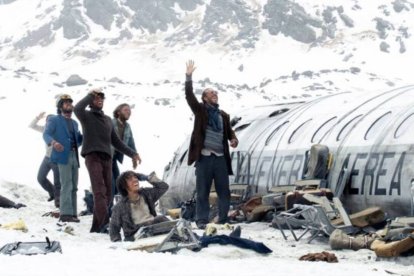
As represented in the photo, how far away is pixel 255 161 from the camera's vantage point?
12.1m

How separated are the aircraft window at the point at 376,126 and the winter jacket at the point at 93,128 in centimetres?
311

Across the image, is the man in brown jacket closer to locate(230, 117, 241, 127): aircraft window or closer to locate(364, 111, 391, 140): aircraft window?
locate(364, 111, 391, 140): aircraft window

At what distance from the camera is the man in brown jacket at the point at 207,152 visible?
383 inches

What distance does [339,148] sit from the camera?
10.0 meters

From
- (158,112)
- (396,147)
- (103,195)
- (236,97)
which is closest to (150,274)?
(103,195)

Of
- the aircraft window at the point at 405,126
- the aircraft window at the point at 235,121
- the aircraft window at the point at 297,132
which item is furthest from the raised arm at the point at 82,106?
the aircraft window at the point at 235,121

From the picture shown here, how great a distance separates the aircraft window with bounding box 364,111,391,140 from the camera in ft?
31.7

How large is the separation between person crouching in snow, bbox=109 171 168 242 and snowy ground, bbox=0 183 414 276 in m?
0.26

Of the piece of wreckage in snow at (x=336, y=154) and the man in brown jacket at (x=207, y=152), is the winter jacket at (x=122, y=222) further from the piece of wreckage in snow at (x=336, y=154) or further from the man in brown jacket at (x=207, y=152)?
the piece of wreckage in snow at (x=336, y=154)

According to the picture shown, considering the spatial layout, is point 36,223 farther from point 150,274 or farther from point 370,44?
point 370,44

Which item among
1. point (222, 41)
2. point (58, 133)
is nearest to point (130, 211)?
point (58, 133)

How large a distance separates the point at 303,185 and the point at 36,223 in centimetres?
354

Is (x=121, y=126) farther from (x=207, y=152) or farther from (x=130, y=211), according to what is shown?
(x=130, y=211)

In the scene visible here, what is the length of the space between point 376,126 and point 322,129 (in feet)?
4.32
